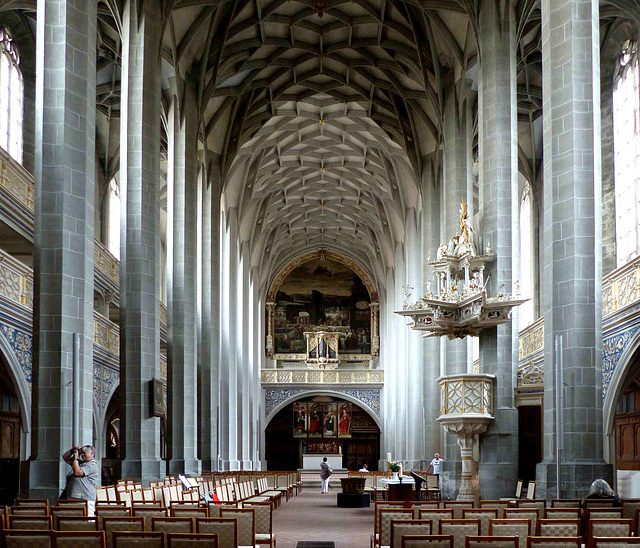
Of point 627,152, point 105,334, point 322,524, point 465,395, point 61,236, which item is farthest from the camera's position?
point 105,334

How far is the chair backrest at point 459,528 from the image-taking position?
861 cm

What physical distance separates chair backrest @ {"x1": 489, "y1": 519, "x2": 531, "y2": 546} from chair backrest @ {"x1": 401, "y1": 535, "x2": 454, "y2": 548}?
122cm

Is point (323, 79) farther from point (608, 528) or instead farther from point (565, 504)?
point (608, 528)

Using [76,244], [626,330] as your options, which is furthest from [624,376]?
[76,244]

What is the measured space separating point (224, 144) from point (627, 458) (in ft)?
61.7

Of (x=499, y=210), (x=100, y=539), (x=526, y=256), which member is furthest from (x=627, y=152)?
(x=100, y=539)

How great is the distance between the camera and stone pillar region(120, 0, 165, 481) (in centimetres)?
1955

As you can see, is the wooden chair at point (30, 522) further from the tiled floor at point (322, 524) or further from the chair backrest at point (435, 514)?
the tiled floor at point (322, 524)

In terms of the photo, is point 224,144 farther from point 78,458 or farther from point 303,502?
point 78,458

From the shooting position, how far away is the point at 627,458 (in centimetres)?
2356

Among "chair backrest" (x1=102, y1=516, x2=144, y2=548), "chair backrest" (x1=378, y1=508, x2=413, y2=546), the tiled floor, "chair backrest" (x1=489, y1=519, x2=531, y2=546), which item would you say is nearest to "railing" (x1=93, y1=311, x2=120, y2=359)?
the tiled floor

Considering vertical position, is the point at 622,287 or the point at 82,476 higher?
the point at 622,287

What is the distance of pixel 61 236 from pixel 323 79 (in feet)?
72.0

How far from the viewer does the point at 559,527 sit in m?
8.64
